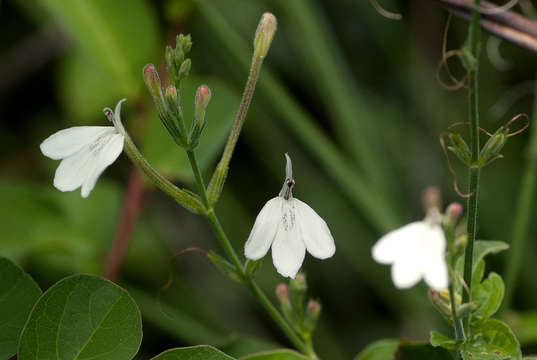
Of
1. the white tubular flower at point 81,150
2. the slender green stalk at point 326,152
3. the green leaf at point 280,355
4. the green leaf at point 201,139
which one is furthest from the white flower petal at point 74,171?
the slender green stalk at point 326,152

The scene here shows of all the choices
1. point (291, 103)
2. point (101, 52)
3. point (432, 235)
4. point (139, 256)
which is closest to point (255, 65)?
point (432, 235)

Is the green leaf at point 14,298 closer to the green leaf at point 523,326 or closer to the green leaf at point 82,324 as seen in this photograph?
the green leaf at point 82,324

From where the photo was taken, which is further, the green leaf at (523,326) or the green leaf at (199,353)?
the green leaf at (523,326)

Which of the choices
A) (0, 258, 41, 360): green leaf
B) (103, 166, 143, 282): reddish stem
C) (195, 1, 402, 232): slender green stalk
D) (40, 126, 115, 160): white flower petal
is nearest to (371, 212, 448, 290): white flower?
(40, 126, 115, 160): white flower petal

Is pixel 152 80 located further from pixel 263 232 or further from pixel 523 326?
pixel 523 326

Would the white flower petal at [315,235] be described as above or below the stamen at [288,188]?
below

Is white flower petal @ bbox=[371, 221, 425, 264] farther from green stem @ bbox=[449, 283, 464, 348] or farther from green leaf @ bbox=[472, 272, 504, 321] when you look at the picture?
green leaf @ bbox=[472, 272, 504, 321]

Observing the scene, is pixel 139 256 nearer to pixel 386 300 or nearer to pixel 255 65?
pixel 386 300
